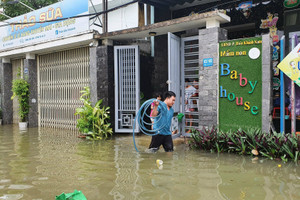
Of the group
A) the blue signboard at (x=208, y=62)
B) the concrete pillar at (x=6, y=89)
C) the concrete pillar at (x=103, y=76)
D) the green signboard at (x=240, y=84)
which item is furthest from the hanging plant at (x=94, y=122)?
the concrete pillar at (x=6, y=89)

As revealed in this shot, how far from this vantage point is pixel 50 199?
327cm

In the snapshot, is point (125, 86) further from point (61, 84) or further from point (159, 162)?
point (159, 162)

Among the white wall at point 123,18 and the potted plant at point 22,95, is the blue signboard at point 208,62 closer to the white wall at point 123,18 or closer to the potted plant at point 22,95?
the white wall at point 123,18

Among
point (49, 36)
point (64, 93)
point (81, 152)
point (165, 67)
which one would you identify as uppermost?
point (49, 36)

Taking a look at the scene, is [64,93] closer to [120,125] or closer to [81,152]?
[120,125]

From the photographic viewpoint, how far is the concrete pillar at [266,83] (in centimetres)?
548

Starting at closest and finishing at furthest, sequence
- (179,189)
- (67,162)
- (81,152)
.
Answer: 1. (179,189)
2. (67,162)
3. (81,152)

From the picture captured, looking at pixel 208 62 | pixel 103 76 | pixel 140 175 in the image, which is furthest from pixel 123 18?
pixel 140 175

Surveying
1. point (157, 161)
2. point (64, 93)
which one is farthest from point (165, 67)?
point (157, 161)

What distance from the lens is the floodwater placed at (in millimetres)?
3395

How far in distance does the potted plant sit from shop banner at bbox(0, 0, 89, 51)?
1.42 m

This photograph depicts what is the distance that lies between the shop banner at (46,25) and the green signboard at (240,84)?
171 inches

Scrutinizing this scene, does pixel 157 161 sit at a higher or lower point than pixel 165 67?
lower

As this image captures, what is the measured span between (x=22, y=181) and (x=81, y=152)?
80.4 inches
